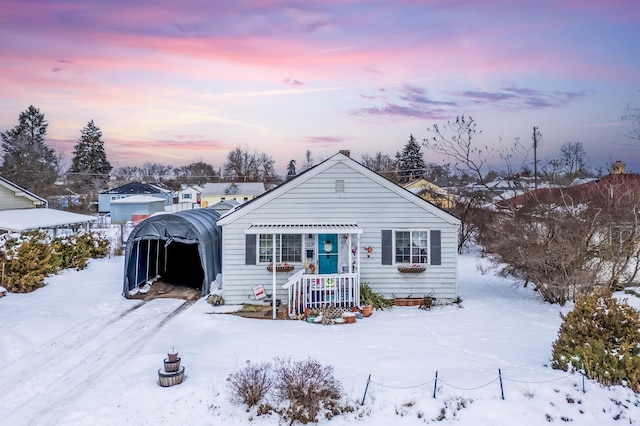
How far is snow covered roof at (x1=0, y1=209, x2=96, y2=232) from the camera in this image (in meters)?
17.1

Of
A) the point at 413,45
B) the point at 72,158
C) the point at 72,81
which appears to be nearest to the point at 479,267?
the point at 413,45

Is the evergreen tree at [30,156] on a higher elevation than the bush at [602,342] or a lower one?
higher

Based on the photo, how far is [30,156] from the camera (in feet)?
141

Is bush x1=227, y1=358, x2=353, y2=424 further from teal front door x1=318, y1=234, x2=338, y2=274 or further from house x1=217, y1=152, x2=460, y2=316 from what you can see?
teal front door x1=318, y1=234, x2=338, y2=274

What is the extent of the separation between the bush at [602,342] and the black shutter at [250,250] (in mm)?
8173

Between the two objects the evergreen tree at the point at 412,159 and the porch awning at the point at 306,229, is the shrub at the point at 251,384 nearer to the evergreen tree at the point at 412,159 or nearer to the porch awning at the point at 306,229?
the porch awning at the point at 306,229

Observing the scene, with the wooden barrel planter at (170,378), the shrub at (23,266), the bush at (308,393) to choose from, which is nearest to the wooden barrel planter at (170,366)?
the wooden barrel planter at (170,378)

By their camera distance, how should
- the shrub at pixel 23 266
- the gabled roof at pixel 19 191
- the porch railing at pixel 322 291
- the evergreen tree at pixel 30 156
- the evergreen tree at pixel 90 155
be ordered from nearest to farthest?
the porch railing at pixel 322 291, the shrub at pixel 23 266, the gabled roof at pixel 19 191, the evergreen tree at pixel 30 156, the evergreen tree at pixel 90 155

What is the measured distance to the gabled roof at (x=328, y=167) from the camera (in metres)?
12.5

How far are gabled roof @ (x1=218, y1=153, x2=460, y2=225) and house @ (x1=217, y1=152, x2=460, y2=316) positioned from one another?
0.03 meters

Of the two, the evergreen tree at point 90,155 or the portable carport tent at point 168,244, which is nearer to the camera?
the portable carport tent at point 168,244

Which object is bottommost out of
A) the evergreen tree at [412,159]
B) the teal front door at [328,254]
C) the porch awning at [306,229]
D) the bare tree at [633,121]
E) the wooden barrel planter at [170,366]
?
the wooden barrel planter at [170,366]

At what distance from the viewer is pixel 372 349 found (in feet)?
27.8

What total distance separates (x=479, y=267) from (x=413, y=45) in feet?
34.1
